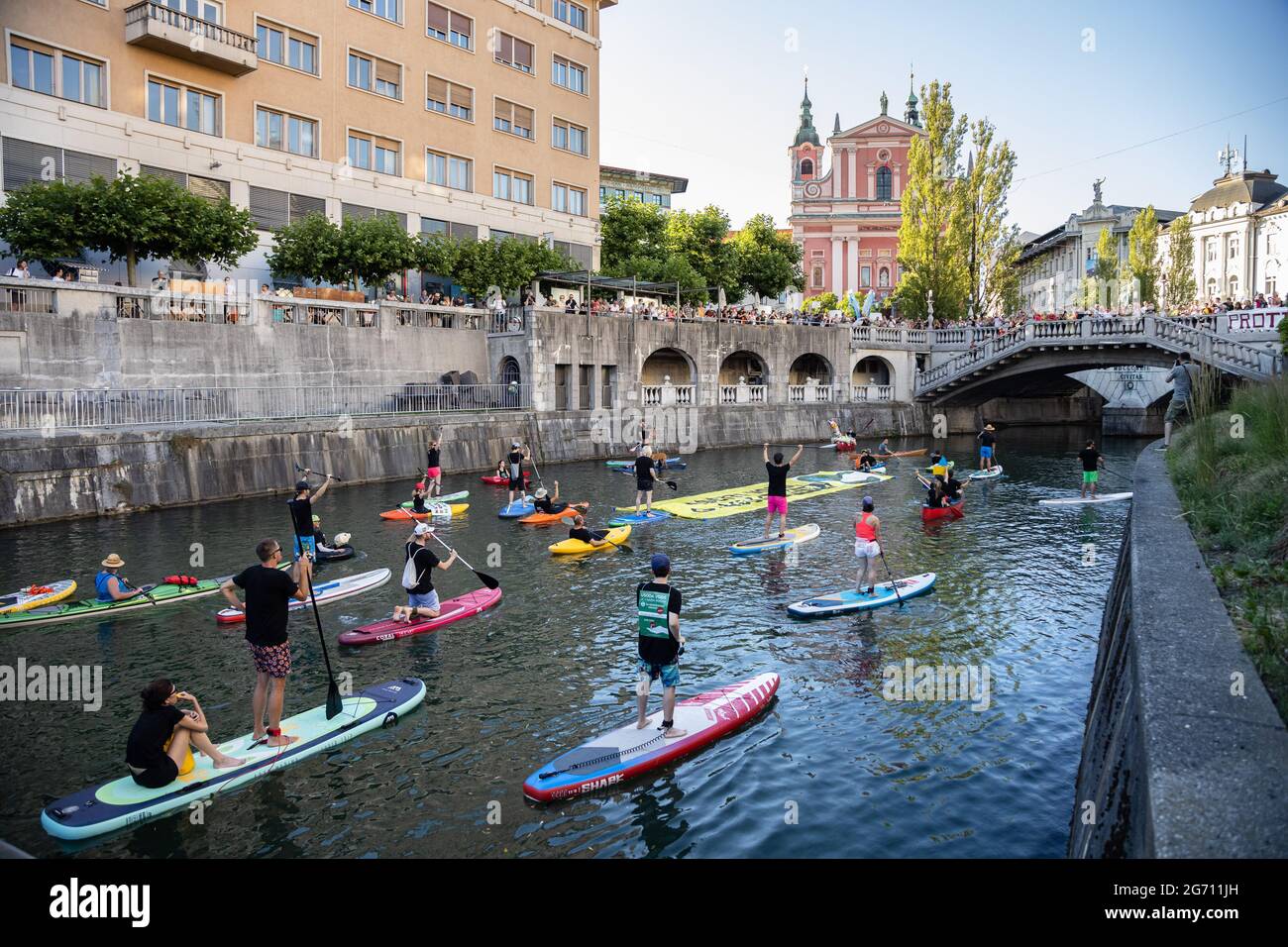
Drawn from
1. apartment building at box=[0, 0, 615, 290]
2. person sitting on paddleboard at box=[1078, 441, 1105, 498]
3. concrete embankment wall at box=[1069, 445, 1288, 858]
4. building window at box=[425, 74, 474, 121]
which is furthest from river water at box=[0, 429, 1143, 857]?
building window at box=[425, 74, 474, 121]

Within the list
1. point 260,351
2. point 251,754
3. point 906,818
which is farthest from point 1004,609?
point 260,351

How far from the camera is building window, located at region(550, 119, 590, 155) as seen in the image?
54656 mm

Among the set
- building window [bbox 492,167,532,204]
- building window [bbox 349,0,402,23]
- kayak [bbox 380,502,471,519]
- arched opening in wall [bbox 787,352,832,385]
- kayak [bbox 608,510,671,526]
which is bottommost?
kayak [bbox 608,510,671,526]

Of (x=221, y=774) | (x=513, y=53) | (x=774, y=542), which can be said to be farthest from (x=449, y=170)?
(x=221, y=774)

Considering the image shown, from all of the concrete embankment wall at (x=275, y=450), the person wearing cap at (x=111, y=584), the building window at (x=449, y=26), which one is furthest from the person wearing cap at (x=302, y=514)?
the building window at (x=449, y=26)

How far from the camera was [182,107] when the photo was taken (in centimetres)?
3794

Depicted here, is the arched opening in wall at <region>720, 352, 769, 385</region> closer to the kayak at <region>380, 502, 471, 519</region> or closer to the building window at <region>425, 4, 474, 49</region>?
the building window at <region>425, 4, 474, 49</region>

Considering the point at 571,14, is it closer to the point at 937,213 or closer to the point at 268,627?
the point at 937,213

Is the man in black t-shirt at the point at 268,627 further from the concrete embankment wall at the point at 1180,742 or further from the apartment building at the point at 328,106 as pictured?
the apartment building at the point at 328,106

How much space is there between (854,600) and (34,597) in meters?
14.6

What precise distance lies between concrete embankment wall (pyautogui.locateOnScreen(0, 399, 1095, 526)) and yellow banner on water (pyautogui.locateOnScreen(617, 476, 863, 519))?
404 inches

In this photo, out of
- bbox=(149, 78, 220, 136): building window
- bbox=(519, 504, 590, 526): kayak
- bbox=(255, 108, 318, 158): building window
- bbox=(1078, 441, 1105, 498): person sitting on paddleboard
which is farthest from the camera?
bbox=(255, 108, 318, 158): building window

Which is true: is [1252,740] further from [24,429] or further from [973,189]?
[973,189]

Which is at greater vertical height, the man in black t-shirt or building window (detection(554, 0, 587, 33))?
building window (detection(554, 0, 587, 33))
